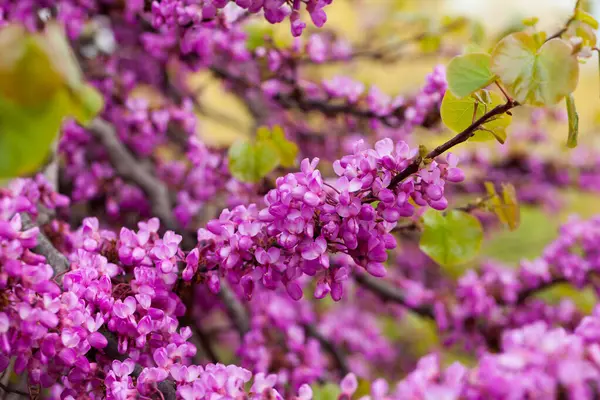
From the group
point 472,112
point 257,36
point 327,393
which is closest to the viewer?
point 472,112

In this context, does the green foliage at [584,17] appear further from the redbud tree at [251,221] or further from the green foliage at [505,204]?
the green foliage at [505,204]

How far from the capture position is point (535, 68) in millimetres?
590

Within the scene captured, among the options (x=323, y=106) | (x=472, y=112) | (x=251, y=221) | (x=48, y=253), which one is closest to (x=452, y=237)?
(x=472, y=112)

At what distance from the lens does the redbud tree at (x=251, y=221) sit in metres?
0.54

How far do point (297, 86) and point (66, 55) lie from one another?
81 centimetres

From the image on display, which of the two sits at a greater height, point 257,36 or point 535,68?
point 535,68

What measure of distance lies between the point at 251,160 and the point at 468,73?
452 millimetres

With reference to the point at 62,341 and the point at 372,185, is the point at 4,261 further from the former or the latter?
the point at 372,185

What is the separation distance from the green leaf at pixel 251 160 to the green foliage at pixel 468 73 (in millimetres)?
408

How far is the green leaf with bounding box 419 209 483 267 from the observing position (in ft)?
2.79

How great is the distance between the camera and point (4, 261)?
0.58 m

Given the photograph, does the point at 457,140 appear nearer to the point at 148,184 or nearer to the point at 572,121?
the point at 572,121

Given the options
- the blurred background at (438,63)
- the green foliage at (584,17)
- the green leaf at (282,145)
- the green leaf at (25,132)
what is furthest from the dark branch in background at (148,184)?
the green foliage at (584,17)

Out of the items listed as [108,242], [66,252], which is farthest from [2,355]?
[66,252]
